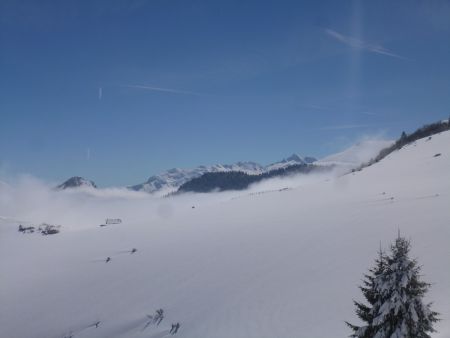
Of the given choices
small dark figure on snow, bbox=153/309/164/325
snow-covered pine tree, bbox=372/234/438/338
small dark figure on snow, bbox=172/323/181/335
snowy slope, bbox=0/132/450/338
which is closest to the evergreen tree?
snow-covered pine tree, bbox=372/234/438/338

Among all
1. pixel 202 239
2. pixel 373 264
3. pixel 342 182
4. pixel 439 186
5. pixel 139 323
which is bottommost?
pixel 139 323

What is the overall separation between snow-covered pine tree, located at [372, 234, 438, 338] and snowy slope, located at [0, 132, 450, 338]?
149 inches

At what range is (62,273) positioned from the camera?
40.6m

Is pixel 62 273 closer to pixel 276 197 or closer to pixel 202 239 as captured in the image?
pixel 202 239

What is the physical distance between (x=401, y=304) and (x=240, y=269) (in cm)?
1756

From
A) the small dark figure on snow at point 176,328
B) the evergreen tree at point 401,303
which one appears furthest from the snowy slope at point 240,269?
the evergreen tree at point 401,303

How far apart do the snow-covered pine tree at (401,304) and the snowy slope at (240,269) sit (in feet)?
12.4

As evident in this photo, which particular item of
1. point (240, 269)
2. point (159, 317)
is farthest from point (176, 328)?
point (240, 269)

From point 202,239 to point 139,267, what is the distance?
263 inches

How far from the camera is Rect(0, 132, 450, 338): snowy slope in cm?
2083

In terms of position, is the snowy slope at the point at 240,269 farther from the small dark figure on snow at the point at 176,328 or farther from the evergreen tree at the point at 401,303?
the evergreen tree at the point at 401,303

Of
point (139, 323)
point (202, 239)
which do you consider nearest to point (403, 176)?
point (202, 239)

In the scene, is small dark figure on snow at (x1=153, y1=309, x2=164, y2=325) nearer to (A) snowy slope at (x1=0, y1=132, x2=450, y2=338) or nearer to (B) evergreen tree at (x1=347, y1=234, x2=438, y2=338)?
A: (A) snowy slope at (x1=0, y1=132, x2=450, y2=338)

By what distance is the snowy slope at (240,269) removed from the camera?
20828 mm
